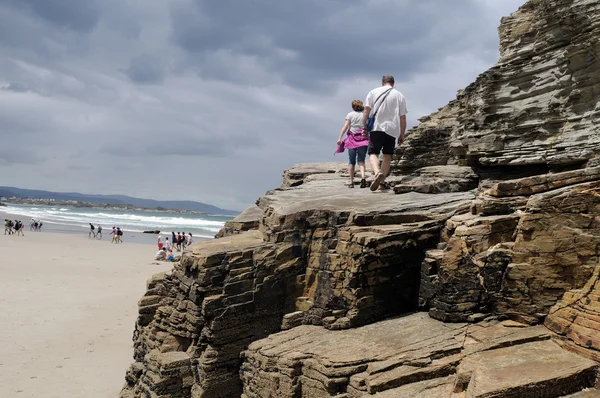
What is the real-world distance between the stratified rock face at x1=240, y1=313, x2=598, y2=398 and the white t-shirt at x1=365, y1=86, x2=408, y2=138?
5.08 m

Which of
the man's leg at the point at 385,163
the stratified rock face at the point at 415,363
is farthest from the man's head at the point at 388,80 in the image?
the stratified rock face at the point at 415,363

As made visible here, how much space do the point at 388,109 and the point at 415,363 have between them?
6.75 metres

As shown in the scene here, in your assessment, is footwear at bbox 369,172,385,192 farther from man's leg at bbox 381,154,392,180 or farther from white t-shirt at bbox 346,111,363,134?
white t-shirt at bbox 346,111,363,134

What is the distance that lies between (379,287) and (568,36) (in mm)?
6640

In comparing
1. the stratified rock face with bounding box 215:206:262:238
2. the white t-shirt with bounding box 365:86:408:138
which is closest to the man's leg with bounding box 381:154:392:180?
the white t-shirt with bounding box 365:86:408:138

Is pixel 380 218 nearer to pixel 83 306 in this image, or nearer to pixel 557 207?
pixel 557 207

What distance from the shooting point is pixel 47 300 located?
84.1 ft

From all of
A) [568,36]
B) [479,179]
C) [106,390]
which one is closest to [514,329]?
[479,179]

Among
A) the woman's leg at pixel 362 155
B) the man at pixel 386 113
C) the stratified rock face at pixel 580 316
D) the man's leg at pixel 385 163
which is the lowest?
the stratified rock face at pixel 580 316

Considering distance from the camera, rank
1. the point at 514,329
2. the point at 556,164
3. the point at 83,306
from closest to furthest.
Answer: the point at 514,329
the point at 556,164
the point at 83,306

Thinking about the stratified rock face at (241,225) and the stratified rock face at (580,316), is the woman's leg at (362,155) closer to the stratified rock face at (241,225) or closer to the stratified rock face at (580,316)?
the stratified rock face at (241,225)

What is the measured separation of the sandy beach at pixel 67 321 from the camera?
626 inches

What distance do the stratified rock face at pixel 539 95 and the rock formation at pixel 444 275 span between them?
3 centimetres

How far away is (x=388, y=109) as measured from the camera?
12758 millimetres
